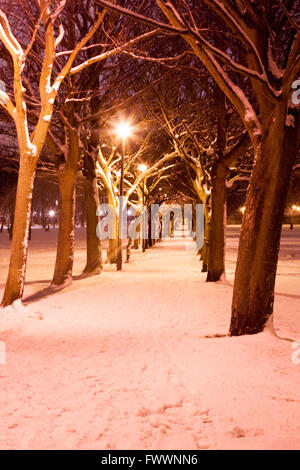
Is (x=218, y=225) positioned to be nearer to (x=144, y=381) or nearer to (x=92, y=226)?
(x=92, y=226)

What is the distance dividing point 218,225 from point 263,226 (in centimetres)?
677

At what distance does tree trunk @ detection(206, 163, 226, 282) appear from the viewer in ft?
39.8

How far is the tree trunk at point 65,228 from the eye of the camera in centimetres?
1145

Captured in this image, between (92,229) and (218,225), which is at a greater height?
(218,225)

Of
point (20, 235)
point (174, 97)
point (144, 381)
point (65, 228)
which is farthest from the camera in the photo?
point (174, 97)

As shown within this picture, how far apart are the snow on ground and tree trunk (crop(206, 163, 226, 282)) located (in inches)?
164

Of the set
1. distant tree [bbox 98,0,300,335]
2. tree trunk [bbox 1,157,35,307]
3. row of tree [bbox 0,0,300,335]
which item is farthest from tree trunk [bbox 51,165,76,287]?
distant tree [bbox 98,0,300,335]

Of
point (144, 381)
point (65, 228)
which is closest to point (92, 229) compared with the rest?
point (65, 228)

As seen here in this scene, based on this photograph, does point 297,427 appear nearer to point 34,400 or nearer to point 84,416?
point 84,416

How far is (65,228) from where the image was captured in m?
11.6

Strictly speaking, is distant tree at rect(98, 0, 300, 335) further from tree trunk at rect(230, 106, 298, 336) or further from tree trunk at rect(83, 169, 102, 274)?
tree trunk at rect(83, 169, 102, 274)
